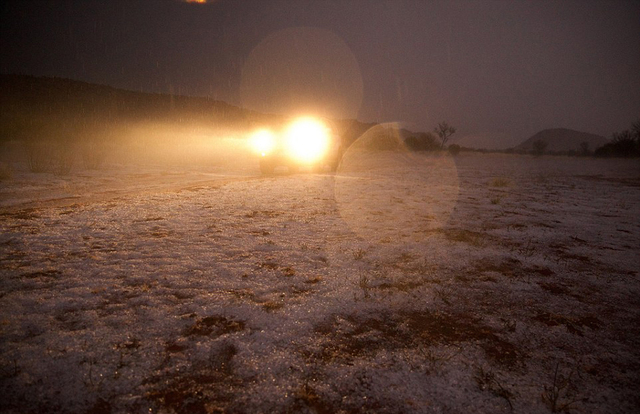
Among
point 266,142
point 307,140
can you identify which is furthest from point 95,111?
point 307,140

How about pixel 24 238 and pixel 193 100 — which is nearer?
pixel 24 238

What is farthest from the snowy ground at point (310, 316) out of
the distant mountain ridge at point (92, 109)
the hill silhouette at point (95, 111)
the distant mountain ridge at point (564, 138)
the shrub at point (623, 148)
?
the distant mountain ridge at point (564, 138)

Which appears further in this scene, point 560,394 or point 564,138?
point 564,138

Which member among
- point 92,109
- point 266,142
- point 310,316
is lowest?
point 310,316

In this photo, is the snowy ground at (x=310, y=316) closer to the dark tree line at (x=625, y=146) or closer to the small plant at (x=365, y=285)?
the small plant at (x=365, y=285)

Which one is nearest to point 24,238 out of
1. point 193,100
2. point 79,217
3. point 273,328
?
point 79,217

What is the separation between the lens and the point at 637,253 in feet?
11.8

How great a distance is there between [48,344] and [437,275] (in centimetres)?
315

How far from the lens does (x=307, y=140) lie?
12.1m

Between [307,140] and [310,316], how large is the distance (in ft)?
35.0

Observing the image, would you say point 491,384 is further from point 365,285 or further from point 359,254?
point 359,254

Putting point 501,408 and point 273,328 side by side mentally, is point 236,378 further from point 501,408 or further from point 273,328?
point 501,408

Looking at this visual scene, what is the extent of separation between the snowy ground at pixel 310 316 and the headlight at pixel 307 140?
26.5ft

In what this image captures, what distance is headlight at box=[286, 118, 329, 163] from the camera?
39.5ft
